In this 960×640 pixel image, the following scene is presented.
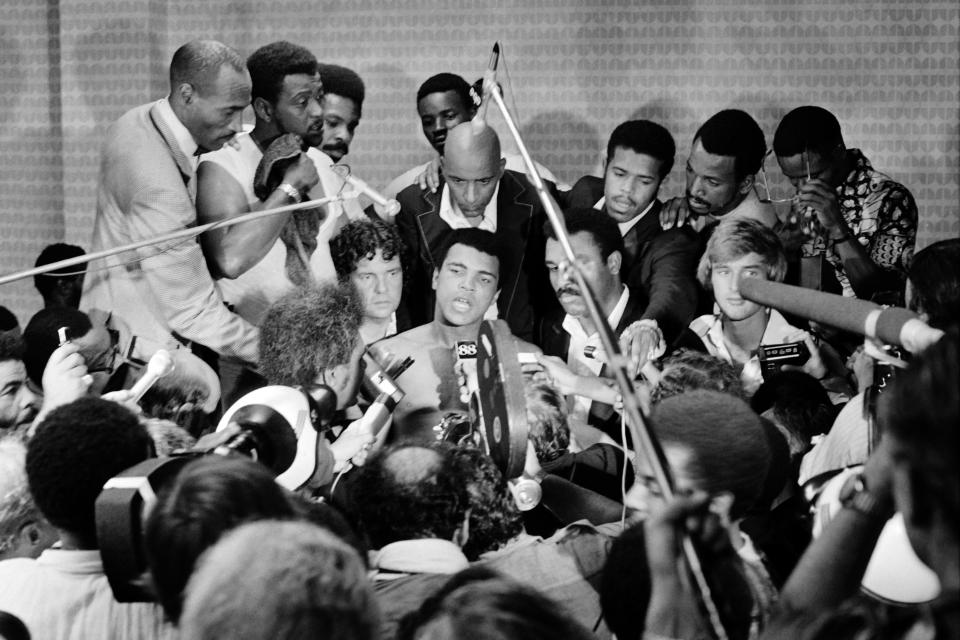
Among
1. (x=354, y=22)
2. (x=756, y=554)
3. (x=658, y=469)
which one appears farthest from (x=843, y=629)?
(x=354, y=22)

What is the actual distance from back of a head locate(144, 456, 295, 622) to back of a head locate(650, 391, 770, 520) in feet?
2.03

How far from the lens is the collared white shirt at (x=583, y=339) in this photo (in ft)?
12.6

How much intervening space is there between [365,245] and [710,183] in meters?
1.20

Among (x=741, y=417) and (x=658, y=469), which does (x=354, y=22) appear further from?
(x=658, y=469)

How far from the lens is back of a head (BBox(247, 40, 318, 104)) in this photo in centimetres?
440

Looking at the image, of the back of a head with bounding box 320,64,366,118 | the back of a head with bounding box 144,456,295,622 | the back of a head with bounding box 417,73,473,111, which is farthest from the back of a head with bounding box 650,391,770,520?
the back of a head with bounding box 320,64,366,118

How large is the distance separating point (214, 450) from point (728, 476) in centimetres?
82

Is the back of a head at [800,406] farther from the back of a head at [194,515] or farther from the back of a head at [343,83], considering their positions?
the back of a head at [343,83]

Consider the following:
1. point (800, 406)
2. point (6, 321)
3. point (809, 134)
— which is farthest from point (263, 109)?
point (800, 406)

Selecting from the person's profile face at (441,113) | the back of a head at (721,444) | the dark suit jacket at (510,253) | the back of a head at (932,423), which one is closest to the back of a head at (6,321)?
the dark suit jacket at (510,253)

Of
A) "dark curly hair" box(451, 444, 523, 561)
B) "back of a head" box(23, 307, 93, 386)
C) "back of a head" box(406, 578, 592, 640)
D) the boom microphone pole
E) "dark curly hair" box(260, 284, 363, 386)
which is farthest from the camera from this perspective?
"back of a head" box(23, 307, 93, 386)

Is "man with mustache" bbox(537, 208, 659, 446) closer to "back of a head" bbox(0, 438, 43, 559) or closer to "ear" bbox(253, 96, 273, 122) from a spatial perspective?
"ear" bbox(253, 96, 273, 122)

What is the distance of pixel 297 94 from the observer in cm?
443

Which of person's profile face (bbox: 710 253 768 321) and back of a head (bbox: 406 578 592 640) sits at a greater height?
back of a head (bbox: 406 578 592 640)
